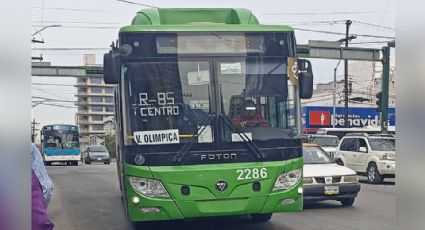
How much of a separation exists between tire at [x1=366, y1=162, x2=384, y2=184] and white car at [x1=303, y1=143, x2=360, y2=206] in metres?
6.39

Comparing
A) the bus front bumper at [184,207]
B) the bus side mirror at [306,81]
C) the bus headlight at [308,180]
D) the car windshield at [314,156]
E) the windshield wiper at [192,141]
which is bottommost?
the bus headlight at [308,180]

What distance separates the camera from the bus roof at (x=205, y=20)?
766 cm

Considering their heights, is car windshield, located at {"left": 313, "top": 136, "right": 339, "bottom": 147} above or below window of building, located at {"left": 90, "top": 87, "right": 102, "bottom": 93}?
below

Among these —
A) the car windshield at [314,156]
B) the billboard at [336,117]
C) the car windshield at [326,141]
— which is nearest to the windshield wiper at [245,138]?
the car windshield at [314,156]

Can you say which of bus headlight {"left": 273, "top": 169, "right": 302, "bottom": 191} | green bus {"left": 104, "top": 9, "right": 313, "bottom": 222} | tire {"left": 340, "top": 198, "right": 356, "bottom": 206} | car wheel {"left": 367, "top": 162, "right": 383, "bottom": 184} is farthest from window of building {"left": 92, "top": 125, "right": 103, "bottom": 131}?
bus headlight {"left": 273, "top": 169, "right": 302, "bottom": 191}

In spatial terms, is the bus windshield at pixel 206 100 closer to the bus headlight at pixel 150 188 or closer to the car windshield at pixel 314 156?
the bus headlight at pixel 150 188

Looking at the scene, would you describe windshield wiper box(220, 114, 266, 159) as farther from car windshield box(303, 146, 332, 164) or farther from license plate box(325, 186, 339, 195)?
car windshield box(303, 146, 332, 164)

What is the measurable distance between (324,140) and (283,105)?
63.3 feet

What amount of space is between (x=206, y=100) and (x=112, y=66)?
1.25 m

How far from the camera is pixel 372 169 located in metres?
18.3

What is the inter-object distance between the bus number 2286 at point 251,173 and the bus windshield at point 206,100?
1.33ft

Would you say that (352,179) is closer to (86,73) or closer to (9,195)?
(9,195)

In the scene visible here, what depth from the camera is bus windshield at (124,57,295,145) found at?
7.26m

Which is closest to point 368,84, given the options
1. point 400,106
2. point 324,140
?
point 324,140
